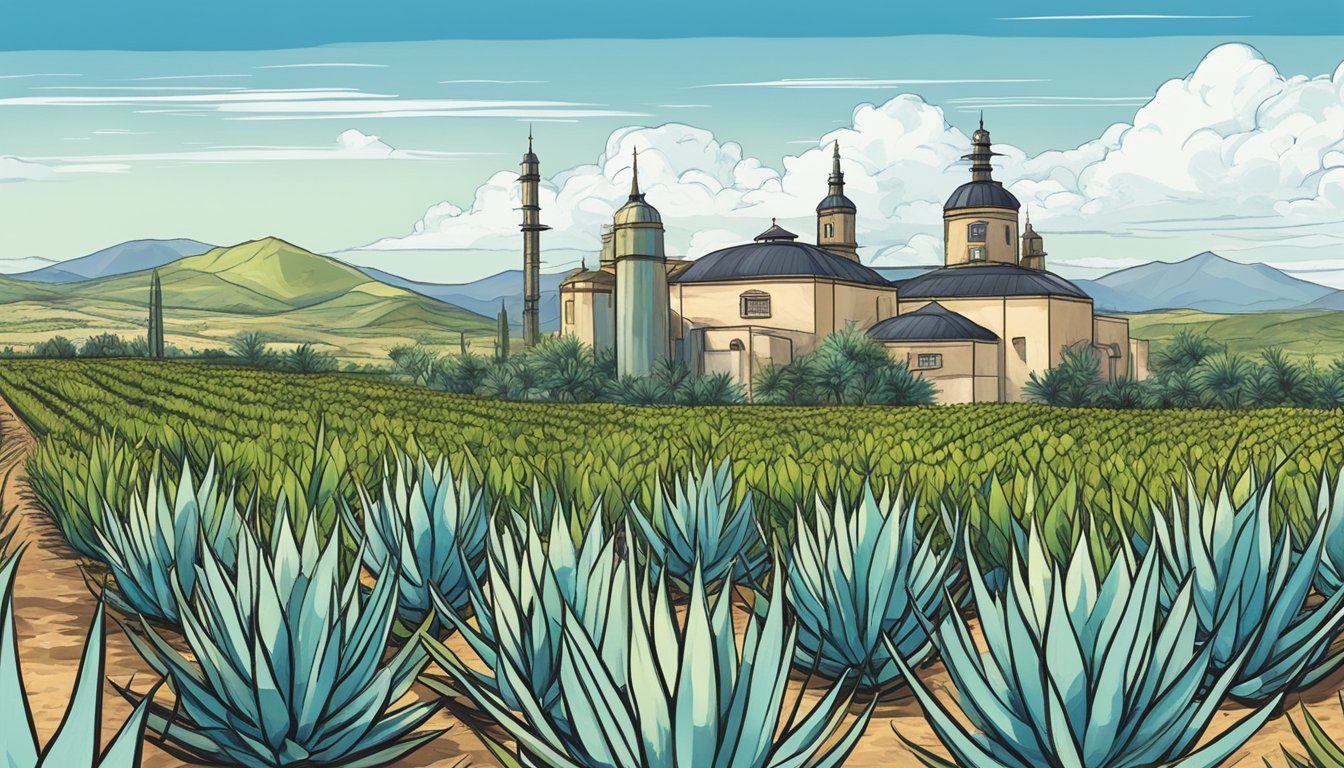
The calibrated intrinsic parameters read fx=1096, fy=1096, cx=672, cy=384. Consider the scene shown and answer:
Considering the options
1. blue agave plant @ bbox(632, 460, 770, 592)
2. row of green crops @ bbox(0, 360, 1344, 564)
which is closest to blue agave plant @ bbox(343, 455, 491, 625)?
row of green crops @ bbox(0, 360, 1344, 564)

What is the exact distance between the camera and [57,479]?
320 inches

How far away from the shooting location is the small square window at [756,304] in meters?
42.6

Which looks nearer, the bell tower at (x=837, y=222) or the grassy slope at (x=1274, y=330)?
the bell tower at (x=837, y=222)

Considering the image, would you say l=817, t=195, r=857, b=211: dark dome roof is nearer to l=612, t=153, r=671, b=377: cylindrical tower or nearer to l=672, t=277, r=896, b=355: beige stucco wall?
l=672, t=277, r=896, b=355: beige stucco wall

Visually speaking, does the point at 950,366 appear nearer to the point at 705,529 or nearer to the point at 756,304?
the point at 756,304

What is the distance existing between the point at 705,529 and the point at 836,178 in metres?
44.6

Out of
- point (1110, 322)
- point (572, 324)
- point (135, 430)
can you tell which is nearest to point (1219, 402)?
point (1110, 322)

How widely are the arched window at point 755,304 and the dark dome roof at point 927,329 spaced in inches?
164

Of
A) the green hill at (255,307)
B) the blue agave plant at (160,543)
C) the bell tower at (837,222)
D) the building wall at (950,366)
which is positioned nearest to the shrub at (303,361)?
the bell tower at (837,222)

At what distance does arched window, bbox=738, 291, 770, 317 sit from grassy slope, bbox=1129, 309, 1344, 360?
8465 cm

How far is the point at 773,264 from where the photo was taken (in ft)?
141

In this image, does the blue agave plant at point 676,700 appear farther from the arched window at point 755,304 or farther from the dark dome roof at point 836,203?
the dark dome roof at point 836,203

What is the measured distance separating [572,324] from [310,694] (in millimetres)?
39761

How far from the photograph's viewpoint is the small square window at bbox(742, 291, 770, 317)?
1678 inches
